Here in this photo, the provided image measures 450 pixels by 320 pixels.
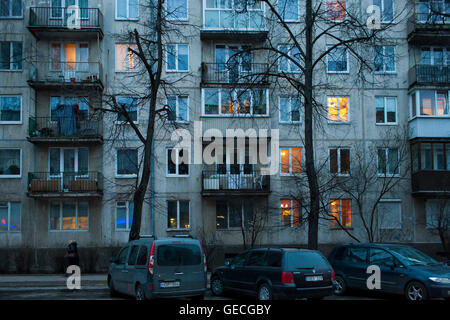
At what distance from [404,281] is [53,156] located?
20.6 metres

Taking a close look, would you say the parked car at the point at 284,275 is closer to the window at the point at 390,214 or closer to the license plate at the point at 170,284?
the license plate at the point at 170,284

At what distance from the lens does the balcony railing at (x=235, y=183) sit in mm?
27219

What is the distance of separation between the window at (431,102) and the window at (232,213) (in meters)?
11.0

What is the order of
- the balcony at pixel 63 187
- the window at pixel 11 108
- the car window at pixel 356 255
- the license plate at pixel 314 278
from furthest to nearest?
1. the window at pixel 11 108
2. the balcony at pixel 63 187
3. the car window at pixel 356 255
4. the license plate at pixel 314 278

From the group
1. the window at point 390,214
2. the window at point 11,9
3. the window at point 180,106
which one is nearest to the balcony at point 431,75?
the window at point 390,214

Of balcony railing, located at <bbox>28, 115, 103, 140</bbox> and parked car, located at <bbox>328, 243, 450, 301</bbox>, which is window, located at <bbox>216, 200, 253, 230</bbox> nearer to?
balcony railing, located at <bbox>28, 115, 103, 140</bbox>

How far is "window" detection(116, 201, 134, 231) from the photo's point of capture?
90.7 ft

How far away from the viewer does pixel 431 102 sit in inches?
1132

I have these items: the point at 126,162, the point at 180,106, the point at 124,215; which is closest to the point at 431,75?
the point at 180,106

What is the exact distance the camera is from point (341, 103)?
96.3 ft

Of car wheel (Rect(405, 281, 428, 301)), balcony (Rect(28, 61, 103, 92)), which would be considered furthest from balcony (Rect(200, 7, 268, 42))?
car wheel (Rect(405, 281, 428, 301))

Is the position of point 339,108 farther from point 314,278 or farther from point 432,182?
Result: point 314,278

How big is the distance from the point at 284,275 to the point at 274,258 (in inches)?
29.2

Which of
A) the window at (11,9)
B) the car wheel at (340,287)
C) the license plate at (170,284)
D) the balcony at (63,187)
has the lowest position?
the car wheel at (340,287)
